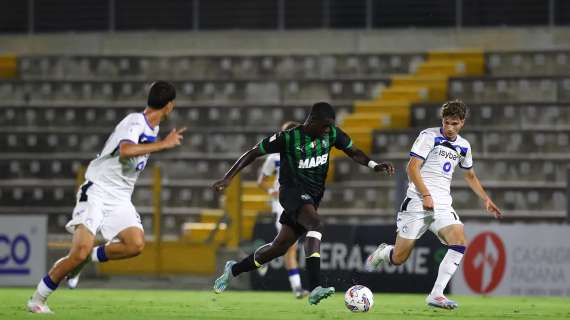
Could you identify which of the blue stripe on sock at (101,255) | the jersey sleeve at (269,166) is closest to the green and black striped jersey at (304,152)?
the blue stripe on sock at (101,255)

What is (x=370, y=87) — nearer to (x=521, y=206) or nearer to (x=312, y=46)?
(x=312, y=46)

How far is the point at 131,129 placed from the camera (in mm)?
10383

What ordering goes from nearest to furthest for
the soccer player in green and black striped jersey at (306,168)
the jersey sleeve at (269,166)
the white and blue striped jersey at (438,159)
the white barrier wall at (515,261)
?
the soccer player in green and black striped jersey at (306,168) < the white and blue striped jersey at (438,159) < the jersey sleeve at (269,166) < the white barrier wall at (515,261)

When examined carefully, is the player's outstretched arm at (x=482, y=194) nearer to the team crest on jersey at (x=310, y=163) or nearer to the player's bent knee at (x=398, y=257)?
the player's bent knee at (x=398, y=257)

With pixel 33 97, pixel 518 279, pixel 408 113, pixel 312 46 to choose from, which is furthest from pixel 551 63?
pixel 33 97

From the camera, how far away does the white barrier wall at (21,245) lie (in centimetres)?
1842

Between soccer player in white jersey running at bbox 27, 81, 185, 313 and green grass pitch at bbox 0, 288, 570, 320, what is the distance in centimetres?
43

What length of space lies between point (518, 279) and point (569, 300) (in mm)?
1637

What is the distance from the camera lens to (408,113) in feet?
74.8

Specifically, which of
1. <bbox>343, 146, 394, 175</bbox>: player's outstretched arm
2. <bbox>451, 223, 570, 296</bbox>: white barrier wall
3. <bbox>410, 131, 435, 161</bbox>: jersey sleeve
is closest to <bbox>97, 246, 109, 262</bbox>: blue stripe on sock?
<bbox>343, 146, 394, 175</bbox>: player's outstretched arm

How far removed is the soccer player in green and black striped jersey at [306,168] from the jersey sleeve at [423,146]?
414 mm

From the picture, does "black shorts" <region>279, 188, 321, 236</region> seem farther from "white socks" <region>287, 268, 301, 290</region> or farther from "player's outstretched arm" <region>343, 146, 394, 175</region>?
"white socks" <region>287, 268, 301, 290</region>

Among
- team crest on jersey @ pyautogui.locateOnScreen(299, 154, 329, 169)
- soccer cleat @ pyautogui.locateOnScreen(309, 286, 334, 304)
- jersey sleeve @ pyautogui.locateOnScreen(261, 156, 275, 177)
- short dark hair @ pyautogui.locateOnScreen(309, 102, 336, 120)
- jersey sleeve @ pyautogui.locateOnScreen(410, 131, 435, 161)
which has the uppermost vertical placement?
short dark hair @ pyautogui.locateOnScreen(309, 102, 336, 120)

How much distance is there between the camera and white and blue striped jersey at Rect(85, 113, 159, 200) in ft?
34.5
